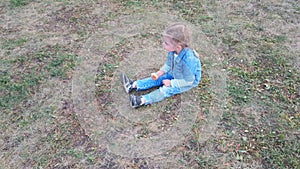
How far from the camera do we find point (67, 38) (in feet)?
12.5

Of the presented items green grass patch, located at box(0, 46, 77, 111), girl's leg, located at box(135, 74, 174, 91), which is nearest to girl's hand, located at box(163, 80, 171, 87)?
girl's leg, located at box(135, 74, 174, 91)

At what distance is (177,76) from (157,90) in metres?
0.23

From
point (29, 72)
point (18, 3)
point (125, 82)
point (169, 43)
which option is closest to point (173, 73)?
point (169, 43)

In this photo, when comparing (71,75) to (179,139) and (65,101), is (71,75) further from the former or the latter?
(179,139)

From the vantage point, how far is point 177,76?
3020 mm

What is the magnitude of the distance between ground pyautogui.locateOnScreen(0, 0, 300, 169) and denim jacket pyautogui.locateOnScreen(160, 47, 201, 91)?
156 mm

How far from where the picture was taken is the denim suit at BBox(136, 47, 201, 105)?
2846mm

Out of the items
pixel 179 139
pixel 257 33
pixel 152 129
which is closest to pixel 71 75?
pixel 152 129

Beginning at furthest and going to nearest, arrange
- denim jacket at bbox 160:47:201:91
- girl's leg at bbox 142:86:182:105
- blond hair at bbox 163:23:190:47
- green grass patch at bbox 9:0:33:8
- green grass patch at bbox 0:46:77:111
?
green grass patch at bbox 9:0:33:8
green grass patch at bbox 0:46:77:111
girl's leg at bbox 142:86:182:105
denim jacket at bbox 160:47:201:91
blond hair at bbox 163:23:190:47

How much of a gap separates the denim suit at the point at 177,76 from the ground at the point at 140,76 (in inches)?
3.7

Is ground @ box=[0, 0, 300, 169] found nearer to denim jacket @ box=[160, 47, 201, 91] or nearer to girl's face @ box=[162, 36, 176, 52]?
denim jacket @ box=[160, 47, 201, 91]

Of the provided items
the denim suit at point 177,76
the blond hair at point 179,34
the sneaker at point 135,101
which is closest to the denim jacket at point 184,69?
the denim suit at point 177,76

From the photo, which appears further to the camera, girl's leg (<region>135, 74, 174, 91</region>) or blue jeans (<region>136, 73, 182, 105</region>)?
girl's leg (<region>135, 74, 174, 91</region>)

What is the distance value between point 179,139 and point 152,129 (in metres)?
0.25
